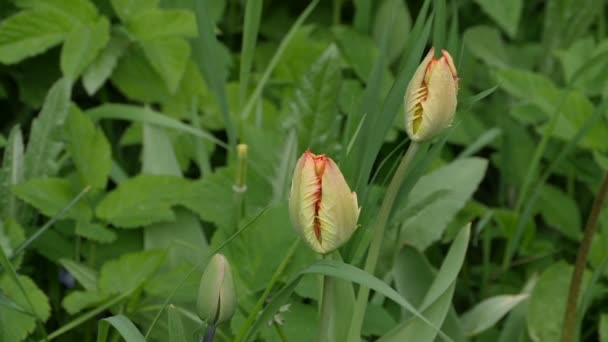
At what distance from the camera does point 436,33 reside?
112cm

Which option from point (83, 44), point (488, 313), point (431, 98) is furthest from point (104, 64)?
point (431, 98)

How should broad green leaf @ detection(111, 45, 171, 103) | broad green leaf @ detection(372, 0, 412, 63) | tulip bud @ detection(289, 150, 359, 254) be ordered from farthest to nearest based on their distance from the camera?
1. broad green leaf @ detection(372, 0, 412, 63)
2. broad green leaf @ detection(111, 45, 171, 103)
3. tulip bud @ detection(289, 150, 359, 254)

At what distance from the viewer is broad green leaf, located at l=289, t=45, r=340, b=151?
1462 mm

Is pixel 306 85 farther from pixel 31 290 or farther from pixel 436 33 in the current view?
pixel 31 290

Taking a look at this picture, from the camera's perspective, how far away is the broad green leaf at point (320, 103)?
146 cm

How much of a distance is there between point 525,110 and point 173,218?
727 millimetres

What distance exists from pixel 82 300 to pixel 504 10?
38.2 inches

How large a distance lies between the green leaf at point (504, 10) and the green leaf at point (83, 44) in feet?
2.31

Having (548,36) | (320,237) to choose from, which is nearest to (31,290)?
(320,237)

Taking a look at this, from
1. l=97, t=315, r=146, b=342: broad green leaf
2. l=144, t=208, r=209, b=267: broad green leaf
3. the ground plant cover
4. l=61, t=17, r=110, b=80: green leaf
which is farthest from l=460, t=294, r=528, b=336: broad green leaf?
l=61, t=17, r=110, b=80: green leaf

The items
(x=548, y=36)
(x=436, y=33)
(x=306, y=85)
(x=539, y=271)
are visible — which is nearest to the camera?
(x=436, y=33)

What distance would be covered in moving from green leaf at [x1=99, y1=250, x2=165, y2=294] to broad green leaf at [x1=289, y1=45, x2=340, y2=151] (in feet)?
1.01

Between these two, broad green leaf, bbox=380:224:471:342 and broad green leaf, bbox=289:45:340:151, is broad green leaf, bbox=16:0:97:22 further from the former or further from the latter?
broad green leaf, bbox=380:224:471:342

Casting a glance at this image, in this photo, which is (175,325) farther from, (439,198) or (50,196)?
(439,198)
